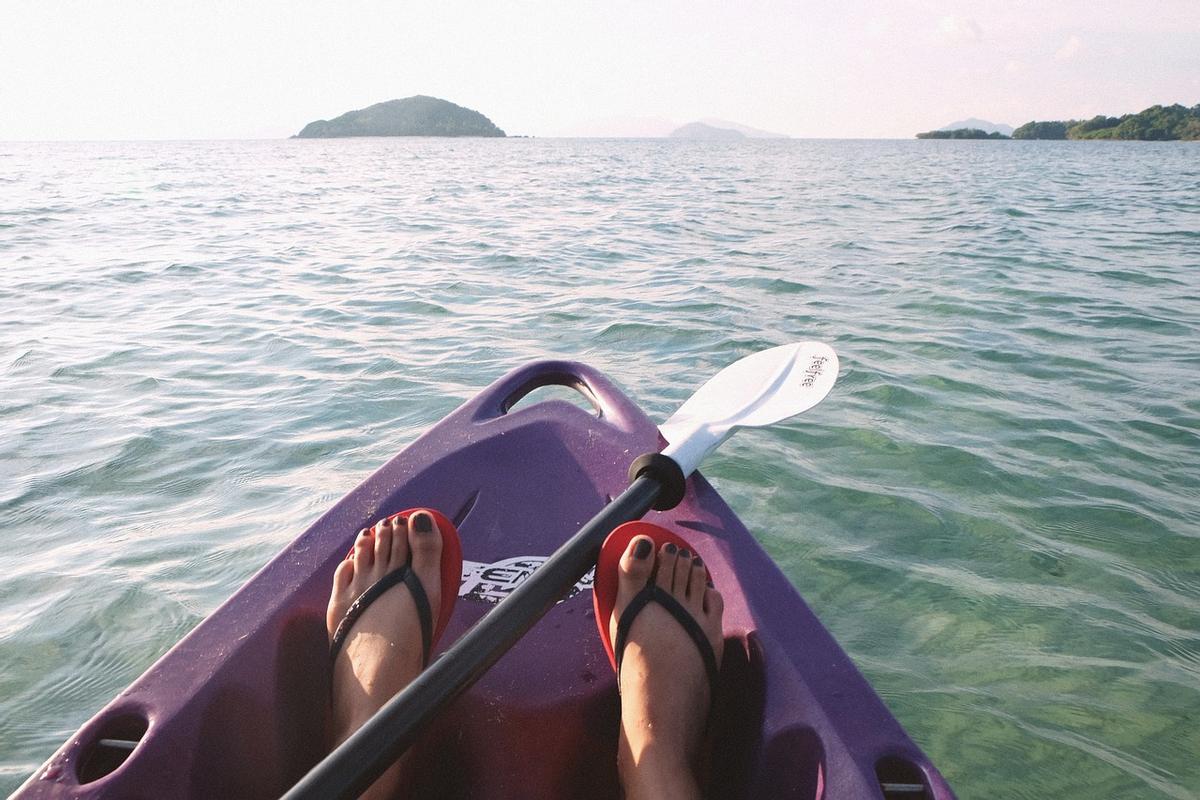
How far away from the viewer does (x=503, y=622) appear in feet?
4.61

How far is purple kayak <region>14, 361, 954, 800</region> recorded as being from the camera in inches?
53.2

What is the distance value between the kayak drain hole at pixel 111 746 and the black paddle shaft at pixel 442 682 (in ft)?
1.18

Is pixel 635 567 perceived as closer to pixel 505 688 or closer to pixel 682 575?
pixel 682 575

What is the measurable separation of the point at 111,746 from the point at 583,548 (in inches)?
34.5

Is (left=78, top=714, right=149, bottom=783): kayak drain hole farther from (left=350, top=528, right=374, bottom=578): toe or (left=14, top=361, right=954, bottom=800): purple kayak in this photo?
(left=350, top=528, right=374, bottom=578): toe

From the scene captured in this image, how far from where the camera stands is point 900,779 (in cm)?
132

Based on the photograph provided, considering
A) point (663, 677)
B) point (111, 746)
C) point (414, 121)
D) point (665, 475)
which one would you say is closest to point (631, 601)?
point (663, 677)

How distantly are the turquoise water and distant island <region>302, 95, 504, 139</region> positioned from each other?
11514 cm

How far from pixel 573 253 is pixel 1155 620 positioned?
24.7 feet

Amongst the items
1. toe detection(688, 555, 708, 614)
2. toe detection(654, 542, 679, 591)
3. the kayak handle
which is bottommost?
toe detection(688, 555, 708, 614)

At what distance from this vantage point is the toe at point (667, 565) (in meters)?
1.80

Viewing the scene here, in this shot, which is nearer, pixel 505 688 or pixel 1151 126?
pixel 505 688

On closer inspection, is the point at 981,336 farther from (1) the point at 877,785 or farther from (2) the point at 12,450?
(2) the point at 12,450

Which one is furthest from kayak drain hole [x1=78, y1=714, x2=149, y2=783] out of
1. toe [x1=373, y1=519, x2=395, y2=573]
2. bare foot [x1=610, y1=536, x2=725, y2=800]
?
bare foot [x1=610, y1=536, x2=725, y2=800]
